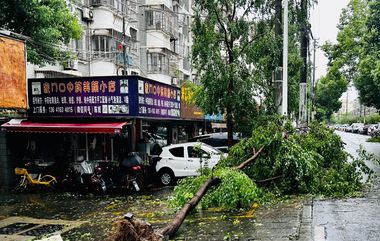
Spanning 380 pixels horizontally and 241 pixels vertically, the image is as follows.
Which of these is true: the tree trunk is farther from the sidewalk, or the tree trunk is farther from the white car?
the white car

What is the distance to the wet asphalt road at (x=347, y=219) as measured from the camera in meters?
6.25

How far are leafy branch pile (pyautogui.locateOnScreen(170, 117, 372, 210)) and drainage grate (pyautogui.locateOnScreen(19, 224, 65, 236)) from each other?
8.40ft

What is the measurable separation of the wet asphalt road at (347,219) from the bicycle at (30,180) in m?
9.16

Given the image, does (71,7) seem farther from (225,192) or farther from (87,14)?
(225,192)

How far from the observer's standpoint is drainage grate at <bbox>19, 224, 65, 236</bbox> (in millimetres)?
8180

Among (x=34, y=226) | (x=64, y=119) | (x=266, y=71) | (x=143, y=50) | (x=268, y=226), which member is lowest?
(x=34, y=226)

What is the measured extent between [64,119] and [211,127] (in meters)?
18.8

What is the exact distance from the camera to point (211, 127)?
3194 cm

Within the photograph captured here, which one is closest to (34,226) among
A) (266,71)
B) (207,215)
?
(207,215)

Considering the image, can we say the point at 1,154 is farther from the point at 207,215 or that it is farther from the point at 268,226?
the point at 268,226

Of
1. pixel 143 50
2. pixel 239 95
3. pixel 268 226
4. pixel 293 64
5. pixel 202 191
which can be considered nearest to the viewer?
pixel 268 226

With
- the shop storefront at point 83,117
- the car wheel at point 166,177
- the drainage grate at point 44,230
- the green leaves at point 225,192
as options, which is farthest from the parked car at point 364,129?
the drainage grate at point 44,230

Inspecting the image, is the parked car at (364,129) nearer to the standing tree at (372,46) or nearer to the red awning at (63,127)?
the standing tree at (372,46)

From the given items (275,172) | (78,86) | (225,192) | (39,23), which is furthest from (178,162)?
(39,23)
